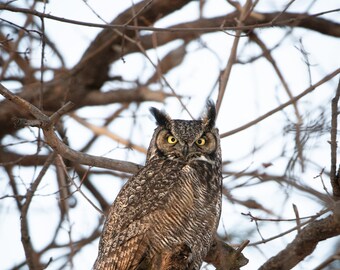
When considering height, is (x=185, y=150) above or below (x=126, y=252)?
above

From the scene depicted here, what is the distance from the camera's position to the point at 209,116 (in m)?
4.93

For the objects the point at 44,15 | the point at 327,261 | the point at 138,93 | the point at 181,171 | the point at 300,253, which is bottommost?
the point at 327,261

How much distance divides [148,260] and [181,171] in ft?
2.01

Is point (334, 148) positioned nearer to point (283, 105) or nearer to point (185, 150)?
point (283, 105)

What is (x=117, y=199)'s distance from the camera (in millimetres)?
4383

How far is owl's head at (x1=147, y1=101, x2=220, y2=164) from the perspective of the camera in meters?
4.69

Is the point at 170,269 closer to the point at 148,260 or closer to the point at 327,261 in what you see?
the point at 148,260

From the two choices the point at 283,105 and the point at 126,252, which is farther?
the point at 283,105

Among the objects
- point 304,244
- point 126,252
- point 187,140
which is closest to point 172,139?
point 187,140

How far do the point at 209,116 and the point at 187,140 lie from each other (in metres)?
0.33

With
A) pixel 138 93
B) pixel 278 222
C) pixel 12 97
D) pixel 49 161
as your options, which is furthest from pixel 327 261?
pixel 138 93

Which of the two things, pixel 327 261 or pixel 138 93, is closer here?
pixel 327 261

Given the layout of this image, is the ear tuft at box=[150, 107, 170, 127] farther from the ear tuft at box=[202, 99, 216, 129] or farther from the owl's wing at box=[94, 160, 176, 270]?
the owl's wing at box=[94, 160, 176, 270]

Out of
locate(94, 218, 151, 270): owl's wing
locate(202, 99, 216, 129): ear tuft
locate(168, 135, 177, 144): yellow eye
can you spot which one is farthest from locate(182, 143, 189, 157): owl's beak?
locate(94, 218, 151, 270): owl's wing
